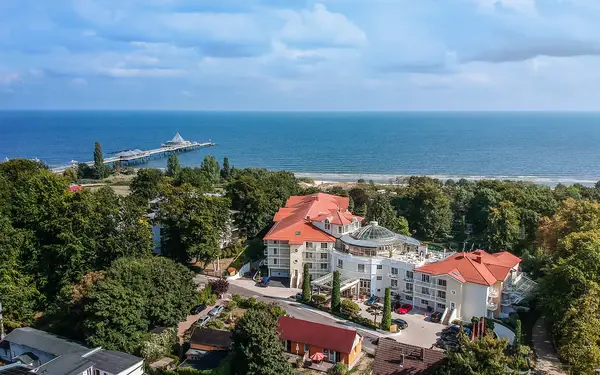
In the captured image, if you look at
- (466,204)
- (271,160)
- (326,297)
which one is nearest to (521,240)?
(466,204)

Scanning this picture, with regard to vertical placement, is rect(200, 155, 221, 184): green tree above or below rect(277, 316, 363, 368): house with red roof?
above

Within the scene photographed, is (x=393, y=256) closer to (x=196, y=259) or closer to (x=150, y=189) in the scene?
(x=196, y=259)

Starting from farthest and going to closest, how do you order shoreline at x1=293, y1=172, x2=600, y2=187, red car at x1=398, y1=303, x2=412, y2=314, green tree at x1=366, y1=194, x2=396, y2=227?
shoreline at x1=293, y1=172, x2=600, y2=187 → green tree at x1=366, y1=194, x2=396, y2=227 → red car at x1=398, y1=303, x2=412, y2=314

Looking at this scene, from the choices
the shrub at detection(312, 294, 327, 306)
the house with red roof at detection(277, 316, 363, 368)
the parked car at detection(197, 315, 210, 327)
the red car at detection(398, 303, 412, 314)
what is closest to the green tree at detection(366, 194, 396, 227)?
the red car at detection(398, 303, 412, 314)

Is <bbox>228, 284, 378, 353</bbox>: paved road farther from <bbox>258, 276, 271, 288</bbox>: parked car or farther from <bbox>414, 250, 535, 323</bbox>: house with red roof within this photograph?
<bbox>414, 250, 535, 323</bbox>: house with red roof

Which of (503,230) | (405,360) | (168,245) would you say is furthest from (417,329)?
(168,245)

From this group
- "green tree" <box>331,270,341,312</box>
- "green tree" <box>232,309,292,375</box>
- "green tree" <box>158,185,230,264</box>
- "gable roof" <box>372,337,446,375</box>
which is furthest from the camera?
"green tree" <box>158,185,230,264</box>

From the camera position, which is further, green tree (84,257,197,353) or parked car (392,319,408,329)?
parked car (392,319,408,329)
